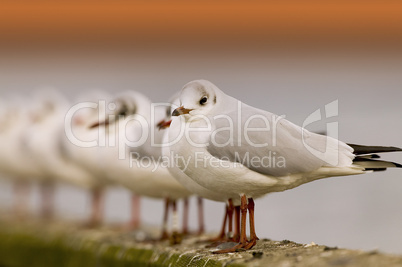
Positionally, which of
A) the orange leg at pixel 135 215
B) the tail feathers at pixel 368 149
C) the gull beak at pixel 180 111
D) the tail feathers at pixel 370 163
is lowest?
the orange leg at pixel 135 215

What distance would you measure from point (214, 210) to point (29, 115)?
4.90 meters

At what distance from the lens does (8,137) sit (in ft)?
42.0

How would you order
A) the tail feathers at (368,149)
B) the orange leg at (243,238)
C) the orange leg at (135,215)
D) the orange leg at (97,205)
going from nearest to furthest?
1. the tail feathers at (368,149)
2. the orange leg at (243,238)
3. the orange leg at (135,215)
4. the orange leg at (97,205)

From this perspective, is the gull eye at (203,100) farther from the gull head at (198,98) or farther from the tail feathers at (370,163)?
the tail feathers at (370,163)

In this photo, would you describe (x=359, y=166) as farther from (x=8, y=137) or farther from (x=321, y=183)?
(x=321, y=183)

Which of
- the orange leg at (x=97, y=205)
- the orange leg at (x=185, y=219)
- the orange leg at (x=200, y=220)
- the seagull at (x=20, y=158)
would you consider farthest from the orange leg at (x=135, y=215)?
the seagull at (x=20, y=158)

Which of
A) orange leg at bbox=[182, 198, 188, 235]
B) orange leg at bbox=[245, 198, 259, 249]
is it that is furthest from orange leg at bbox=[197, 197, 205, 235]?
orange leg at bbox=[245, 198, 259, 249]

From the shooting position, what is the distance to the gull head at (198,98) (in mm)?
5949

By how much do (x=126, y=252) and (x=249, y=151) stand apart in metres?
1.95

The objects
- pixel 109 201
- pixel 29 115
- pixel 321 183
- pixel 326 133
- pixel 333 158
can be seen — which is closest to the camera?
pixel 333 158

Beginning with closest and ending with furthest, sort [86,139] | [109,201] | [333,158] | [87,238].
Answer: [333,158] < [87,238] < [86,139] < [109,201]

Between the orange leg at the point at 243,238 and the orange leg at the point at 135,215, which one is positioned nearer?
the orange leg at the point at 243,238

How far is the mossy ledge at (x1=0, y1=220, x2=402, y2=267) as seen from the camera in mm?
5039

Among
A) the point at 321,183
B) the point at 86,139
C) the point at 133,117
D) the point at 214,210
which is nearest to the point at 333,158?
the point at 133,117
